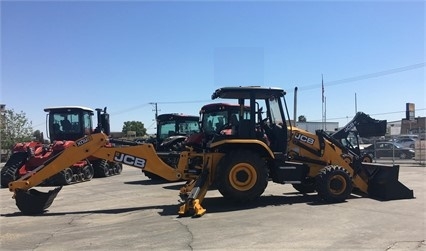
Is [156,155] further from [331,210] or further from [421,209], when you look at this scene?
[421,209]

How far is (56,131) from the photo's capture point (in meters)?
20.9

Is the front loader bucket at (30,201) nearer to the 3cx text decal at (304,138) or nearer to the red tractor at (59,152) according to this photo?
the red tractor at (59,152)

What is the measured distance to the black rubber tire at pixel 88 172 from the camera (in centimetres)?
1884

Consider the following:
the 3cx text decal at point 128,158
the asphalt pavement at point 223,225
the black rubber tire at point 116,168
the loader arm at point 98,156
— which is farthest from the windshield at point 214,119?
the black rubber tire at point 116,168

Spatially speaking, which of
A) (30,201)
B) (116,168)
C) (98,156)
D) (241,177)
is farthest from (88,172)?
(241,177)

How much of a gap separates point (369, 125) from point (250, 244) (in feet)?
23.1

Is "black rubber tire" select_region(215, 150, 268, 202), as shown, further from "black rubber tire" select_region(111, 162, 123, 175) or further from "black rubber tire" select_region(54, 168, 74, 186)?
"black rubber tire" select_region(111, 162, 123, 175)

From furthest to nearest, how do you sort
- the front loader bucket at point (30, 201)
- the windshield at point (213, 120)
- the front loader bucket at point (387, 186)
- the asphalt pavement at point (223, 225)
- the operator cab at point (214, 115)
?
1. the windshield at point (213, 120)
2. the operator cab at point (214, 115)
3. the front loader bucket at point (387, 186)
4. the front loader bucket at point (30, 201)
5. the asphalt pavement at point (223, 225)

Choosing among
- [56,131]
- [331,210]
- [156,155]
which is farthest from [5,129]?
[331,210]

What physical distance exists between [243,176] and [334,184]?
95.6 inches

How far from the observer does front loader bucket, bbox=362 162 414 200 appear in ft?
37.1

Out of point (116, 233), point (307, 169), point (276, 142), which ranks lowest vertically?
point (116, 233)

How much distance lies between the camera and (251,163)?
10.5 meters

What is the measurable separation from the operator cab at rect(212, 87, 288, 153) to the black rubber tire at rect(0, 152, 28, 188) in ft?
31.8
